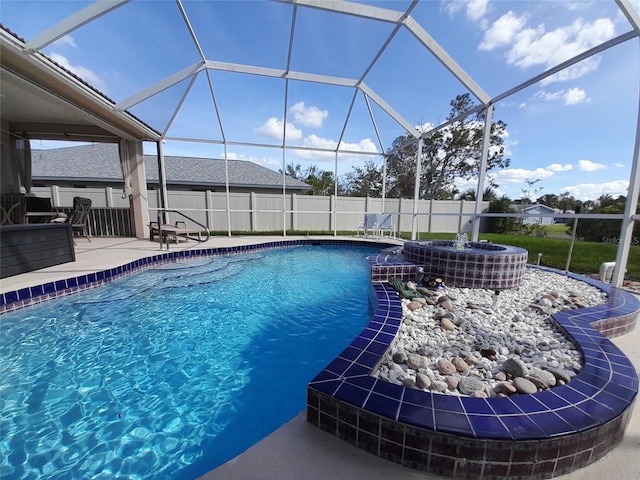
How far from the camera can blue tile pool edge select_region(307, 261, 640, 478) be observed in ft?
3.61

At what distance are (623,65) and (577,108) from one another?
101 inches

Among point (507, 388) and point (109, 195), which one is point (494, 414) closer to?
point (507, 388)

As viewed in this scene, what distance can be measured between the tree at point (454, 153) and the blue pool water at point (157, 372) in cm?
1321

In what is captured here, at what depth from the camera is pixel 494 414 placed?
121 cm

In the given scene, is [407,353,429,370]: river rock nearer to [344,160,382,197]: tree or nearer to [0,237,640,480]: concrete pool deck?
[0,237,640,480]: concrete pool deck

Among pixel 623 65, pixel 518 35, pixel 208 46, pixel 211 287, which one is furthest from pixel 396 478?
pixel 208 46

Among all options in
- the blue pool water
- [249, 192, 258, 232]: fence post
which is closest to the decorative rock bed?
the blue pool water

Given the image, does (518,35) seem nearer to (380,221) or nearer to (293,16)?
(293,16)

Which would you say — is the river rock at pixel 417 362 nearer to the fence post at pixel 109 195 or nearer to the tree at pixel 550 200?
the fence post at pixel 109 195

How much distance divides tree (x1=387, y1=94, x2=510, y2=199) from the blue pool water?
1321cm

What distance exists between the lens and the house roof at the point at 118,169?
41.2 ft

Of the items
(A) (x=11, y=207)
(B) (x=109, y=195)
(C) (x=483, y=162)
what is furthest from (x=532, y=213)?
(B) (x=109, y=195)

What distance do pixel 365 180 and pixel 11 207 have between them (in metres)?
20.6

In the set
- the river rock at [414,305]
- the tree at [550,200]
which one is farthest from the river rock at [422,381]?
the tree at [550,200]
